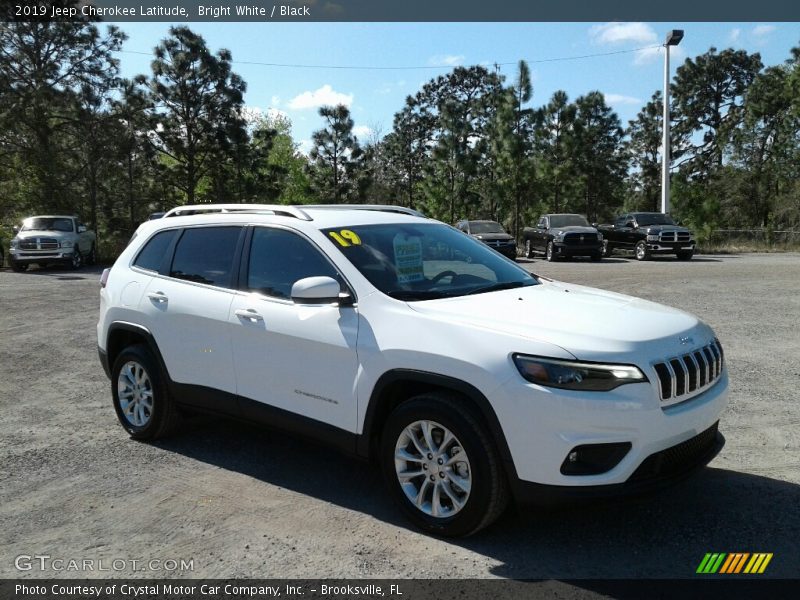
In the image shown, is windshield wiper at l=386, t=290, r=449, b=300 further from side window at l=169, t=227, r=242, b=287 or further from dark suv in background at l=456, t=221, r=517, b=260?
dark suv in background at l=456, t=221, r=517, b=260

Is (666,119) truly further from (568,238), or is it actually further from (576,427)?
(576,427)

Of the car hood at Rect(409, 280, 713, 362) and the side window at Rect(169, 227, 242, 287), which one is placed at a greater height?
the side window at Rect(169, 227, 242, 287)

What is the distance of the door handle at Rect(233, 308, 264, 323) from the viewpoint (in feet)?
14.6

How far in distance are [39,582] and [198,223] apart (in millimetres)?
2731

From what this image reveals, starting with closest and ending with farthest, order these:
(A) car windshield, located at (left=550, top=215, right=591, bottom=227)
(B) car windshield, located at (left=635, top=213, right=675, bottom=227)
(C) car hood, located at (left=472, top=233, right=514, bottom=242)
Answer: (C) car hood, located at (left=472, top=233, right=514, bottom=242)
(A) car windshield, located at (left=550, top=215, right=591, bottom=227)
(B) car windshield, located at (left=635, top=213, right=675, bottom=227)

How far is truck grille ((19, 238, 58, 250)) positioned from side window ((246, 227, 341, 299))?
22.2m

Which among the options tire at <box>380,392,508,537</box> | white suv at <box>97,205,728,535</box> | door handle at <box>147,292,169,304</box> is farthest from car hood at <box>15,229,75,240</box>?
tire at <box>380,392,508,537</box>

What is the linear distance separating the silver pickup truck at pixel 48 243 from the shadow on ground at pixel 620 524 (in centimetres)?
2203

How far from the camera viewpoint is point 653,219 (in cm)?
2875

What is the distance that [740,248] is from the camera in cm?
3525

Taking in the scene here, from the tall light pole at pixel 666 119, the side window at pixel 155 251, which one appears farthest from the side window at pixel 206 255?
the tall light pole at pixel 666 119

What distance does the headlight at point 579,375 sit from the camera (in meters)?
3.33

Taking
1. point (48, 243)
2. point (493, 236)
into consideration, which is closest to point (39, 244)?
point (48, 243)

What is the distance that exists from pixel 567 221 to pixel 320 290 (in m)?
25.8
